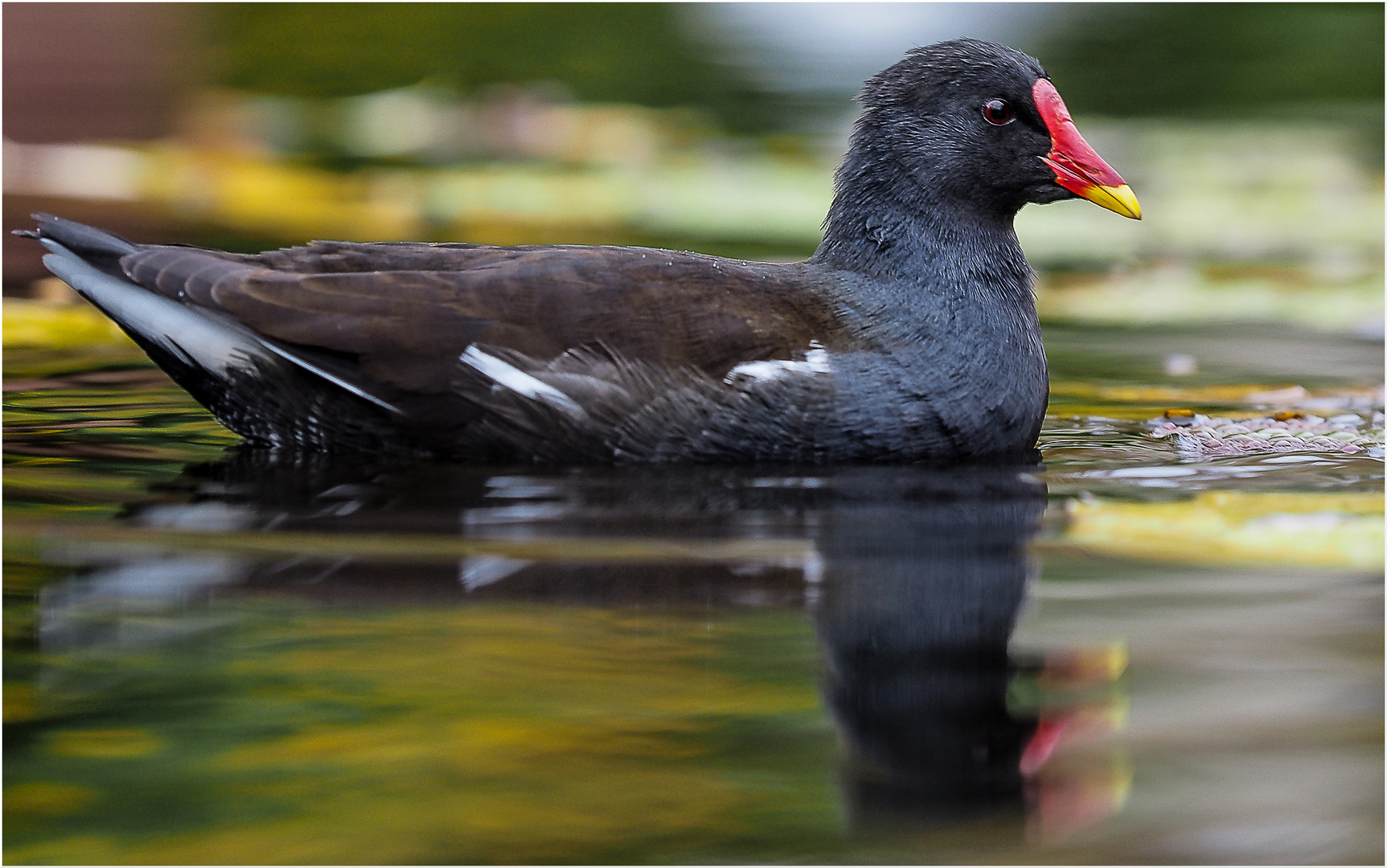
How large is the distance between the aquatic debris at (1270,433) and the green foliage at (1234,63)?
17.7 feet

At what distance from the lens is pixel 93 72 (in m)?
11.8

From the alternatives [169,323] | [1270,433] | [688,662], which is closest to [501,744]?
[688,662]

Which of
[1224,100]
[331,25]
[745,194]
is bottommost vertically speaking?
[745,194]

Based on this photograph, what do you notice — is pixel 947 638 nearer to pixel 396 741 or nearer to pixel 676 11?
pixel 396 741

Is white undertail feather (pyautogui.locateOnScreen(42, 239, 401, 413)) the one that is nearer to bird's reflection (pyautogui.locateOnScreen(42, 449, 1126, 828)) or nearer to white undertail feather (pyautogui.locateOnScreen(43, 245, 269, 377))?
white undertail feather (pyautogui.locateOnScreen(43, 245, 269, 377))

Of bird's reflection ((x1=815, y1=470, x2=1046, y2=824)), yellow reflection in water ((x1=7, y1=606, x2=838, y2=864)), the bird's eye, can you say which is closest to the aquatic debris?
bird's reflection ((x1=815, y1=470, x2=1046, y2=824))

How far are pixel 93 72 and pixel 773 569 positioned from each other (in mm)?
9809

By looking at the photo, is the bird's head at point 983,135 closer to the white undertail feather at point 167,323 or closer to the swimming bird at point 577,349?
the swimming bird at point 577,349

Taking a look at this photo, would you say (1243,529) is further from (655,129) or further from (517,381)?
(655,129)

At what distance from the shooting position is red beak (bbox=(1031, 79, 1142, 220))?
491 centimetres

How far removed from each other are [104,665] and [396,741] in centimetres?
63

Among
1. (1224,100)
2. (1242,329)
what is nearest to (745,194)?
(1242,329)

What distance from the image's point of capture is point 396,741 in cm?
265

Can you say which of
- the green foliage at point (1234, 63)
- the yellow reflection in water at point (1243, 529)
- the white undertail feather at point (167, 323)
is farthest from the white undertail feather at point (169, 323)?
the green foliage at point (1234, 63)
